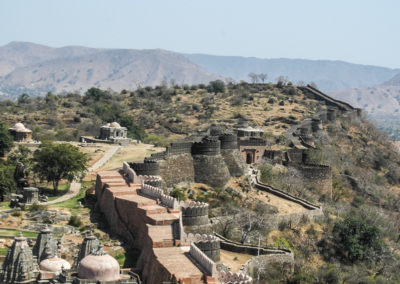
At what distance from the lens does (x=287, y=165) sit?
5634 centimetres

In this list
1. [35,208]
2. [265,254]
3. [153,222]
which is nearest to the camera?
[153,222]

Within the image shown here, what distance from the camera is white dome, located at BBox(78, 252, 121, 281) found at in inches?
792

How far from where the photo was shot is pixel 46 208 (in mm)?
37562

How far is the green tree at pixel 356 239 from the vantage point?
43.4 m

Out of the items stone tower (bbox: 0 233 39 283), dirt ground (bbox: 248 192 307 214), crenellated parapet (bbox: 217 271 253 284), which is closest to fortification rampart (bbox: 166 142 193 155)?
dirt ground (bbox: 248 192 307 214)

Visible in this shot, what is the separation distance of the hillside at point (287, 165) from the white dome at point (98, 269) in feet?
49.7

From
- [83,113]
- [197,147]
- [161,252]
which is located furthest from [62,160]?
[83,113]

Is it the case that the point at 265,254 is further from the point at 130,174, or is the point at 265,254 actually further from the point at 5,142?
the point at 5,142

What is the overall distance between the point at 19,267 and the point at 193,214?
38.4ft

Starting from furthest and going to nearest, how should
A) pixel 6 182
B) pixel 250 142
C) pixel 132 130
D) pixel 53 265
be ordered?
pixel 132 130, pixel 250 142, pixel 6 182, pixel 53 265

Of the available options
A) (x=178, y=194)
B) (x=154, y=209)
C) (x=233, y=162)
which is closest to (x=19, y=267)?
(x=154, y=209)

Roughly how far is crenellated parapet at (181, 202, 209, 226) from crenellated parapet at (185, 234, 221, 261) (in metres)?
4.02

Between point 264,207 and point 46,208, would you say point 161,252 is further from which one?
point 264,207

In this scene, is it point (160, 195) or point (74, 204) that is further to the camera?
point (74, 204)
